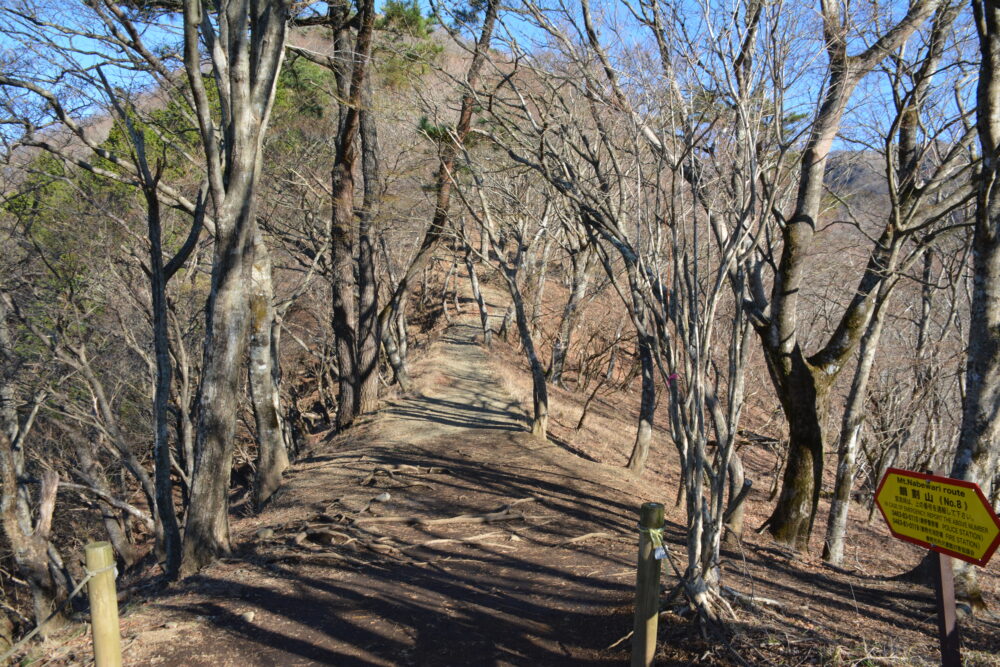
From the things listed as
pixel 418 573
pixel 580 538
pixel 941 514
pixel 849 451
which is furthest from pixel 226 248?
pixel 849 451

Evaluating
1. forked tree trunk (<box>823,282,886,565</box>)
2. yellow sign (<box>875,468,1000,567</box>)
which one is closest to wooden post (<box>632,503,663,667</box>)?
yellow sign (<box>875,468,1000,567</box>)

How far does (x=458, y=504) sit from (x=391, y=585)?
242cm

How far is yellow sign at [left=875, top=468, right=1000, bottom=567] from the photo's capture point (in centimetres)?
282

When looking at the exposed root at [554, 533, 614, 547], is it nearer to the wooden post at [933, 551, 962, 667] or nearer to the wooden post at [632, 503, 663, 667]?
the wooden post at [632, 503, 663, 667]

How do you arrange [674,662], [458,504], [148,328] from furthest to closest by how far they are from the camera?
[148,328] < [458,504] < [674,662]

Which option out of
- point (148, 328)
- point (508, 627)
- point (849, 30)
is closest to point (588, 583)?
point (508, 627)

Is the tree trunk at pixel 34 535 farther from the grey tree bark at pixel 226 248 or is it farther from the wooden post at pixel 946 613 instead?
the wooden post at pixel 946 613

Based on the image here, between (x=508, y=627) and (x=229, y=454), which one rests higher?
(x=229, y=454)

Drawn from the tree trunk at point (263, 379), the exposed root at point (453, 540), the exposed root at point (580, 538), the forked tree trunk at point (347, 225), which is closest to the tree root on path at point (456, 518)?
the exposed root at point (453, 540)

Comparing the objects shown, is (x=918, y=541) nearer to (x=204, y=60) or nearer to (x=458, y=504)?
(x=458, y=504)

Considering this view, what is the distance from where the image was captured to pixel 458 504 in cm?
798

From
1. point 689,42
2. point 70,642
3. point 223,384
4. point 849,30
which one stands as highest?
point 849,30

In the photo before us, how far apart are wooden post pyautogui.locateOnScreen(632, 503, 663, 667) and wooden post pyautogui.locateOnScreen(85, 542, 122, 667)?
8.38ft

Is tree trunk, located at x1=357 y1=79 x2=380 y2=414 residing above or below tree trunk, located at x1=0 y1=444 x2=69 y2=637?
above
